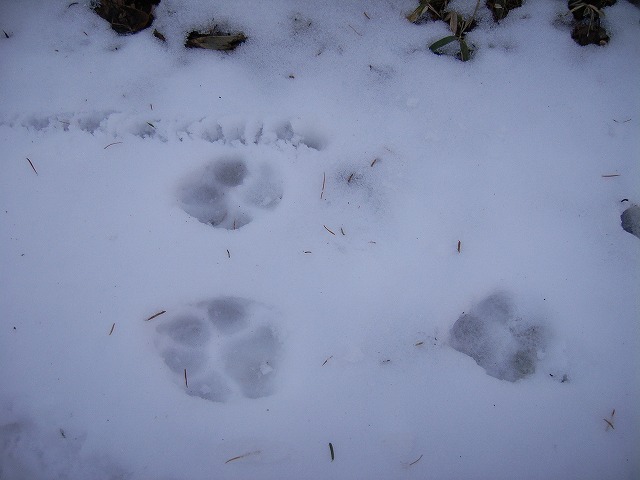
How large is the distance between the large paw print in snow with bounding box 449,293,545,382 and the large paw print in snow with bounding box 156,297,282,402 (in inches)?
21.6

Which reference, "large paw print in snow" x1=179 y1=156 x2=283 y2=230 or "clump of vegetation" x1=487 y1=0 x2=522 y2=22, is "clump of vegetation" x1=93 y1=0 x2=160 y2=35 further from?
"clump of vegetation" x1=487 y1=0 x2=522 y2=22

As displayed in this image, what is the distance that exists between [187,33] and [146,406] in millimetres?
1193

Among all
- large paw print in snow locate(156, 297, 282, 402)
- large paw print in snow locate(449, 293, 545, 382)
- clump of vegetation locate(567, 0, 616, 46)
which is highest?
clump of vegetation locate(567, 0, 616, 46)

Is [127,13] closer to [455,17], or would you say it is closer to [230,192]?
[230,192]

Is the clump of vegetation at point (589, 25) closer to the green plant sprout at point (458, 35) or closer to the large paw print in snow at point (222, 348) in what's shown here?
the green plant sprout at point (458, 35)

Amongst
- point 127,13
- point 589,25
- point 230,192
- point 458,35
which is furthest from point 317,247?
point 589,25

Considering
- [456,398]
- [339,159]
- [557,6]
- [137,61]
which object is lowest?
[456,398]

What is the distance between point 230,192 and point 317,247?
33cm

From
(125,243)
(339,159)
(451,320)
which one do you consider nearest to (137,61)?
(125,243)

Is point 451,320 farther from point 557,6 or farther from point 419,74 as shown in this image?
point 557,6

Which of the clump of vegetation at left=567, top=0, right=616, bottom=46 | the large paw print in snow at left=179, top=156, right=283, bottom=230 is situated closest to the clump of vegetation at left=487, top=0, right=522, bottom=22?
the clump of vegetation at left=567, top=0, right=616, bottom=46

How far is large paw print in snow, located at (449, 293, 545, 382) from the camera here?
4.30 feet

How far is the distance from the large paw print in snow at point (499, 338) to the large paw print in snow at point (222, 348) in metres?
0.55

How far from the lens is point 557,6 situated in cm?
151
